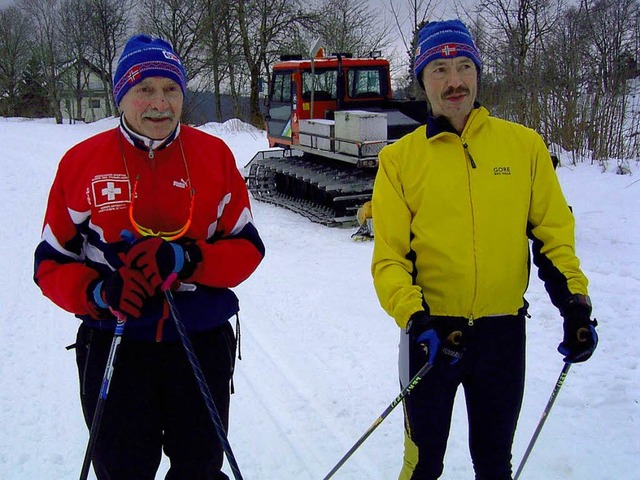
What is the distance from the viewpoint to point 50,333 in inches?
218

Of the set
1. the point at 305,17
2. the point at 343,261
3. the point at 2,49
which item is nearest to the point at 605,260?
the point at 343,261

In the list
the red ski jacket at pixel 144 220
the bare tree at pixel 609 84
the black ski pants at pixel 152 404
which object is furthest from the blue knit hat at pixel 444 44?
the bare tree at pixel 609 84

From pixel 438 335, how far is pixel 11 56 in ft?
195

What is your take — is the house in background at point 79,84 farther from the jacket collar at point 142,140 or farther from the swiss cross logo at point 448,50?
the swiss cross logo at point 448,50

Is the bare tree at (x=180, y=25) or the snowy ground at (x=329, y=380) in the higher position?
the bare tree at (x=180, y=25)

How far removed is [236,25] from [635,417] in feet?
100

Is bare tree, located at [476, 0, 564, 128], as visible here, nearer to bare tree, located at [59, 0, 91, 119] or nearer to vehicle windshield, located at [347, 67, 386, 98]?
vehicle windshield, located at [347, 67, 386, 98]

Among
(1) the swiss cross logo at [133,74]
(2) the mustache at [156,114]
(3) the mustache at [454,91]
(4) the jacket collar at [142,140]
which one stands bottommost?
(4) the jacket collar at [142,140]

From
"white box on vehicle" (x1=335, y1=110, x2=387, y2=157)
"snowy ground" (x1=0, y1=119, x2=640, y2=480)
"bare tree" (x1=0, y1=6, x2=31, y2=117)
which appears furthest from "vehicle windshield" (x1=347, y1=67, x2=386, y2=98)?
"bare tree" (x1=0, y1=6, x2=31, y2=117)

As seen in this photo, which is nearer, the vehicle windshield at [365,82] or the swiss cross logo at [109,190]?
the swiss cross logo at [109,190]

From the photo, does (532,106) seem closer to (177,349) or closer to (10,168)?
(177,349)

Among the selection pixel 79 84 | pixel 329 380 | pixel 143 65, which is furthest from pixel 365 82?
pixel 79 84

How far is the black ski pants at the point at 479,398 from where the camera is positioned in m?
2.38

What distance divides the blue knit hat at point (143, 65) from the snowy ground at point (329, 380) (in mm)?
2177
